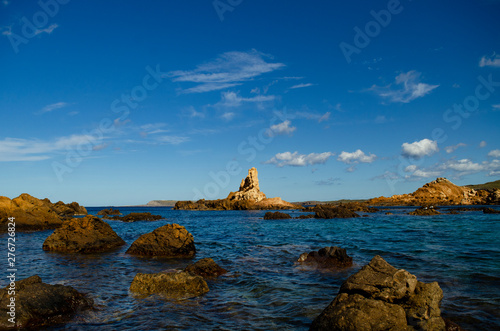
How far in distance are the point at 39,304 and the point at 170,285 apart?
4.12 meters

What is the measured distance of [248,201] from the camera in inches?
5069

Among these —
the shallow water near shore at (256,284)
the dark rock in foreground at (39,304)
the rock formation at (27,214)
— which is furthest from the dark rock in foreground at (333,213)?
the dark rock in foreground at (39,304)

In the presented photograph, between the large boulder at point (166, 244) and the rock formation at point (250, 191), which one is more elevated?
the rock formation at point (250, 191)

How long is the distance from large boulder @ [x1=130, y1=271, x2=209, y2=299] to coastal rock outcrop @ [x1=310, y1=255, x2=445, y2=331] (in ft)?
17.0

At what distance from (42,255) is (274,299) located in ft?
54.8

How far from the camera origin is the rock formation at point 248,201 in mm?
128500

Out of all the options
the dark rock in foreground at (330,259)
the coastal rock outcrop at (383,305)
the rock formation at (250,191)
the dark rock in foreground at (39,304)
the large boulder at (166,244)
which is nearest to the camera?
the coastal rock outcrop at (383,305)

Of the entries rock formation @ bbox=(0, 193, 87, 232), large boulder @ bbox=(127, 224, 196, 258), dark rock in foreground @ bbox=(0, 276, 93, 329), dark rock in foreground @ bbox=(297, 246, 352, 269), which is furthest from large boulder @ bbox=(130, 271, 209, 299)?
rock formation @ bbox=(0, 193, 87, 232)

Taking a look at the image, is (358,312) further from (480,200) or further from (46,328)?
(480,200)

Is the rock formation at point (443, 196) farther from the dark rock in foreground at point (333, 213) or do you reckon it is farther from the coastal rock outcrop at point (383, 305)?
the coastal rock outcrop at point (383, 305)

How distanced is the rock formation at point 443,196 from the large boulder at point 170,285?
448 feet

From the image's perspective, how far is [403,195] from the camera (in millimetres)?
152000

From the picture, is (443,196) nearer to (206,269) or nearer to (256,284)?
(256,284)

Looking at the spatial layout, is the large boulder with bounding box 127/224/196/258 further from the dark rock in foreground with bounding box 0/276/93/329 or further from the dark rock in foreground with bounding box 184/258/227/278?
the dark rock in foreground with bounding box 0/276/93/329
